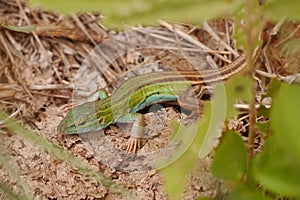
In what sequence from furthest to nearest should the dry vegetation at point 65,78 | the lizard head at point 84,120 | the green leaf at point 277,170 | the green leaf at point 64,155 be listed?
the lizard head at point 84,120, the dry vegetation at point 65,78, the green leaf at point 64,155, the green leaf at point 277,170

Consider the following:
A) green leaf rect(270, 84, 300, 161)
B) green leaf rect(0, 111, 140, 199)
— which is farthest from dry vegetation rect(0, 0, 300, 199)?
green leaf rect(270, 84, 300, 161)

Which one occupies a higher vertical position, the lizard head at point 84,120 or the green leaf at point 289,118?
the lizard head at point 84,120

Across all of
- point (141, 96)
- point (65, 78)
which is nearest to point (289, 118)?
point (141, 96)

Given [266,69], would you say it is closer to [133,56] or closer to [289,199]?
[133,56]

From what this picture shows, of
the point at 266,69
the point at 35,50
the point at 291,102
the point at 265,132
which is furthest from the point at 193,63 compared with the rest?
the point at 291,102

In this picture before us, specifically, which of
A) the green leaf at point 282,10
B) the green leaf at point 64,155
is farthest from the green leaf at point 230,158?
the green leaf at point 64,155

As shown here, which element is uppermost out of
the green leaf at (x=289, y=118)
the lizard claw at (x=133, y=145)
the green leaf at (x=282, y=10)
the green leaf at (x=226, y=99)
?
the lizard claw at (x=133, y=145)

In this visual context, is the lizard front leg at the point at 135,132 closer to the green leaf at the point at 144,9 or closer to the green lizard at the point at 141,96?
the green lizard at the point at 141,96

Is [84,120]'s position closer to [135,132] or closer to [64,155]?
[135,132]
